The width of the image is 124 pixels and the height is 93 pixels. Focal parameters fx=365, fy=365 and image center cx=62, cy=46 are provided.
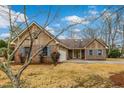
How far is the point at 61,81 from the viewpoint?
5.82m

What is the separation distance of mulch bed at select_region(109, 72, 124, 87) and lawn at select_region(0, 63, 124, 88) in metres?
0.06

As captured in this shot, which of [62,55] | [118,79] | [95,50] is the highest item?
[95,50]

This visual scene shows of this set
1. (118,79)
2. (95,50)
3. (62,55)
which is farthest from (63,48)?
(118,79)

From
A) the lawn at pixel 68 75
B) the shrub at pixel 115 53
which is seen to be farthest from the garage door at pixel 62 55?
the shrub at pixel 115 53

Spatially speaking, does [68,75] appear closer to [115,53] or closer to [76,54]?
[76,54]

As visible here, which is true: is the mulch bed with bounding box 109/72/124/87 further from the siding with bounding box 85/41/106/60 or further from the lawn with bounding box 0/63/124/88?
the siding with bounding box 85/41/106/60

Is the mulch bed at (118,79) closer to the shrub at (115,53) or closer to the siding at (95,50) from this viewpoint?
the shrub at (115,53)

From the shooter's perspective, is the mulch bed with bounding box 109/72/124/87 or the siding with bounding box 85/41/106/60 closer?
the mulch bed with bounding box 109/72/124/87

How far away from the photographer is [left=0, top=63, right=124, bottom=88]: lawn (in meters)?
5.73

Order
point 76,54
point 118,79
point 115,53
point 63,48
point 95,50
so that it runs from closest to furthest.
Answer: point 115,53, point 118,79, point 76,54, point 63,48, point 95,50

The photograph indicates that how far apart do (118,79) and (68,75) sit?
82 centimetres

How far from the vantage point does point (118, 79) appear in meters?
5.88

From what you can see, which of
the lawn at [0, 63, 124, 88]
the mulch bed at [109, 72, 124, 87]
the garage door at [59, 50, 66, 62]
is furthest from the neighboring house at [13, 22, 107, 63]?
the mulch bed at [109, 72, 124, 87]

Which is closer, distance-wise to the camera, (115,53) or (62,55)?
(115,53)
